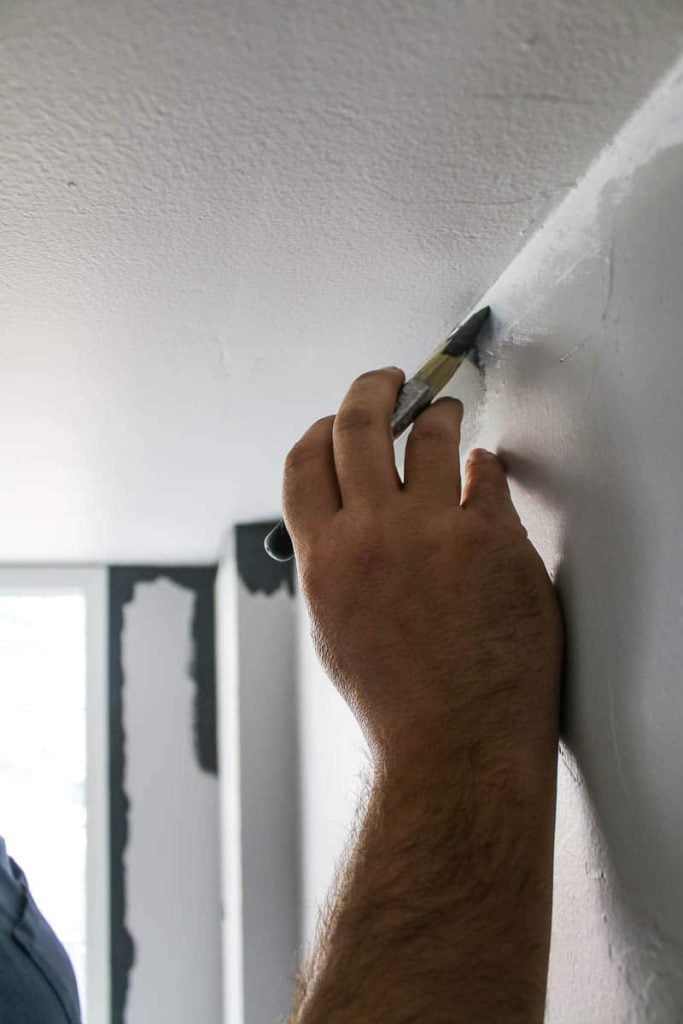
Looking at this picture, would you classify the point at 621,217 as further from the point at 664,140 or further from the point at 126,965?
the point at 126,965

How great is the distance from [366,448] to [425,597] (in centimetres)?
14

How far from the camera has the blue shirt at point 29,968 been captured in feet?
3.74

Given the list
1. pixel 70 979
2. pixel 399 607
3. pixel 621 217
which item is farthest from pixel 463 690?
pixel 70 979

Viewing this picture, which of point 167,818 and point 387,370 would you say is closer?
point 387,370

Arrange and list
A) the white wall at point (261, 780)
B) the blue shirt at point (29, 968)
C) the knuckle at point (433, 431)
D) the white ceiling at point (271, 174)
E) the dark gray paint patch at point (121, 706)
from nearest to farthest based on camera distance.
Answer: the white ceiling at point (271, 174) < the knuckle at point (433, 431) < the blue shirt at point (29, 968) < the white wall at point (261, 780) < the dark gray paint patch at point (121, 706)

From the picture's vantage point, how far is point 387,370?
821 millimetres

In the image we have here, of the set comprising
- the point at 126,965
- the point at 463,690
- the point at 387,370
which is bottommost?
the point at 126,965

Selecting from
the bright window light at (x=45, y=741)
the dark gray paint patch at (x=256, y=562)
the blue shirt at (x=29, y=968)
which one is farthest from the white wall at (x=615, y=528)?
the bright window light at (x=45, y=741)

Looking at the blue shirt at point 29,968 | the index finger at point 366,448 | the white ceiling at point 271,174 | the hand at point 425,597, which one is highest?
the white ceiling at point 271,174

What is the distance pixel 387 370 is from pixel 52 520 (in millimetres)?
1263

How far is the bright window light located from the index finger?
1.78 meters

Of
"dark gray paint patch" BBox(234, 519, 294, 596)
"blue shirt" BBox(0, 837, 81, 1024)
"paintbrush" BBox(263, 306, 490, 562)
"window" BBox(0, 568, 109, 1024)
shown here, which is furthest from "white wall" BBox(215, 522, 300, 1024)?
"paintbrush" BBox(263, 306, 490, 562)

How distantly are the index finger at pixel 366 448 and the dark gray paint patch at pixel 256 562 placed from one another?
47.3 inches

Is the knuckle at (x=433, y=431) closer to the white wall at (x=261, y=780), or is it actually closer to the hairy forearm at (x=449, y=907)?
the hairy forearm at (x=449, y=907)
